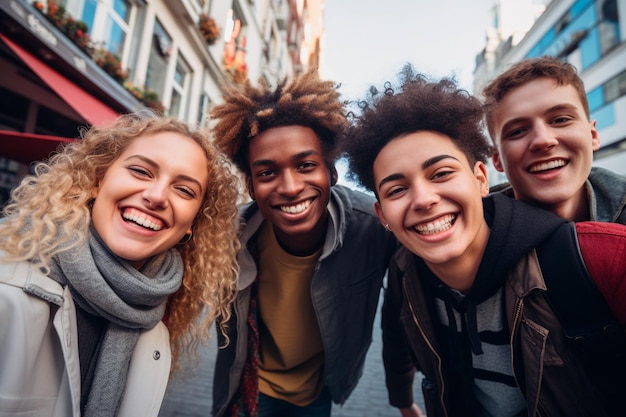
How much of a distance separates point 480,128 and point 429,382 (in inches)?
61.7

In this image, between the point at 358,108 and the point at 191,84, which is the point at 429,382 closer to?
the point at 358,108

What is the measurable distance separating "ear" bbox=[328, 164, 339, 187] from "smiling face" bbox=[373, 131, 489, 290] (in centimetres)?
80

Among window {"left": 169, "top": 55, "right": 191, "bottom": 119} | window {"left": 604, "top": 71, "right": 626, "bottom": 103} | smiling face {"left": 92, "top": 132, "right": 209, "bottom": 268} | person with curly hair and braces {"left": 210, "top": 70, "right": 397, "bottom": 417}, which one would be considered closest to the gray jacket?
person with curly hair and braces {"left": 210, "top": 70, "right": 397, "bottom": 417}

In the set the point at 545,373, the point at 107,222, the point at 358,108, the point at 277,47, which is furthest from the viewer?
the point at 277,47

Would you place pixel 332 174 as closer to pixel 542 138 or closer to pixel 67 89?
pixel 542 138

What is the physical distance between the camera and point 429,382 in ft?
6.84

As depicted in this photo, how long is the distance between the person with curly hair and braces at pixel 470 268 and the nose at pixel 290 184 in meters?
0.38

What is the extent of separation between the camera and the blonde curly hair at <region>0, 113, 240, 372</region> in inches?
65.9

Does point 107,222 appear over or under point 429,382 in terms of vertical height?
over

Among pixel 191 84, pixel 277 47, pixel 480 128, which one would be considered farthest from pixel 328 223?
pixel 277 47

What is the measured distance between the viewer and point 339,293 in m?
2.56

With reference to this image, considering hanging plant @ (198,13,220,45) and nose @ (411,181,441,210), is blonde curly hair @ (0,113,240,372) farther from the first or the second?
hanging plant @ (198,13,220,45)

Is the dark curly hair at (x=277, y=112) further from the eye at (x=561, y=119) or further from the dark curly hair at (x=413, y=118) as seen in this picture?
the eye at (x=561, y=119)

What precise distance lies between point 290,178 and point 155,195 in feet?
2.98
